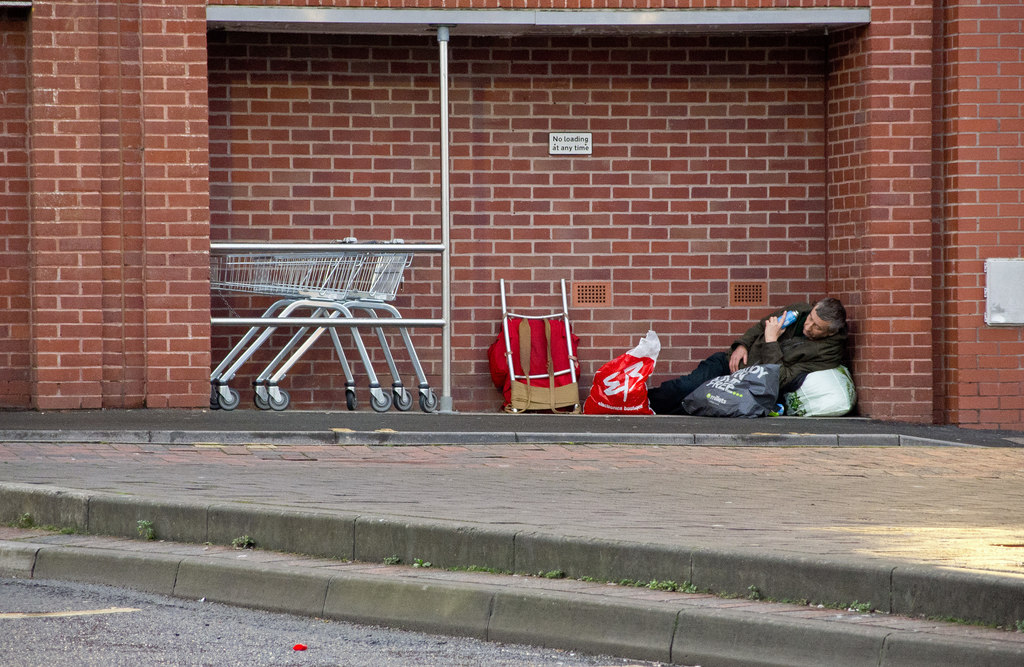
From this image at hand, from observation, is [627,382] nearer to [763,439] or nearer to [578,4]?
[763,439]

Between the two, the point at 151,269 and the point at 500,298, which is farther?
the point at 500,298

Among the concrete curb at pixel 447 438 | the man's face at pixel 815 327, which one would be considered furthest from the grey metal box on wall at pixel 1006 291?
the concrete curb at pixel 447 438

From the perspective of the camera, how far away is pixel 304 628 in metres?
5.63

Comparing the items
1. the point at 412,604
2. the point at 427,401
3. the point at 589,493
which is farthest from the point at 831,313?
the point at 412,604

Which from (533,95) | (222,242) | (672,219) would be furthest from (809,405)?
(222,242)

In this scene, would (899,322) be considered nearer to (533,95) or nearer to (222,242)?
(533,95)

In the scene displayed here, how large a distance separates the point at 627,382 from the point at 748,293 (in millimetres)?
1475

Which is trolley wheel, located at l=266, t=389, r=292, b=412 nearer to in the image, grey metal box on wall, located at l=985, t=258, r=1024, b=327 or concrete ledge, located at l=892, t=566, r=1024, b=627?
grey metal box on wall, located at l=985, t=258, r=1024, b=327

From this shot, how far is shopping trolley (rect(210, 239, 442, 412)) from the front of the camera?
11.4 m

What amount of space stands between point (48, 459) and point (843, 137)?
685 cm

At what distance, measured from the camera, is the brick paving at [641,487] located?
20.2ft

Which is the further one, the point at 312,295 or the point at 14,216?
the point at 312,295

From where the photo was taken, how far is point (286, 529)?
255 inches

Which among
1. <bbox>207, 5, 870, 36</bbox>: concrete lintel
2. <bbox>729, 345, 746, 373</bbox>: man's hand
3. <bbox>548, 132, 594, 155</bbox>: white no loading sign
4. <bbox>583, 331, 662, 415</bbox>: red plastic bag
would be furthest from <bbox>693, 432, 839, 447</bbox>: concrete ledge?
<bbox>207, 5, 870, 36</bbox>: concrete lintel
